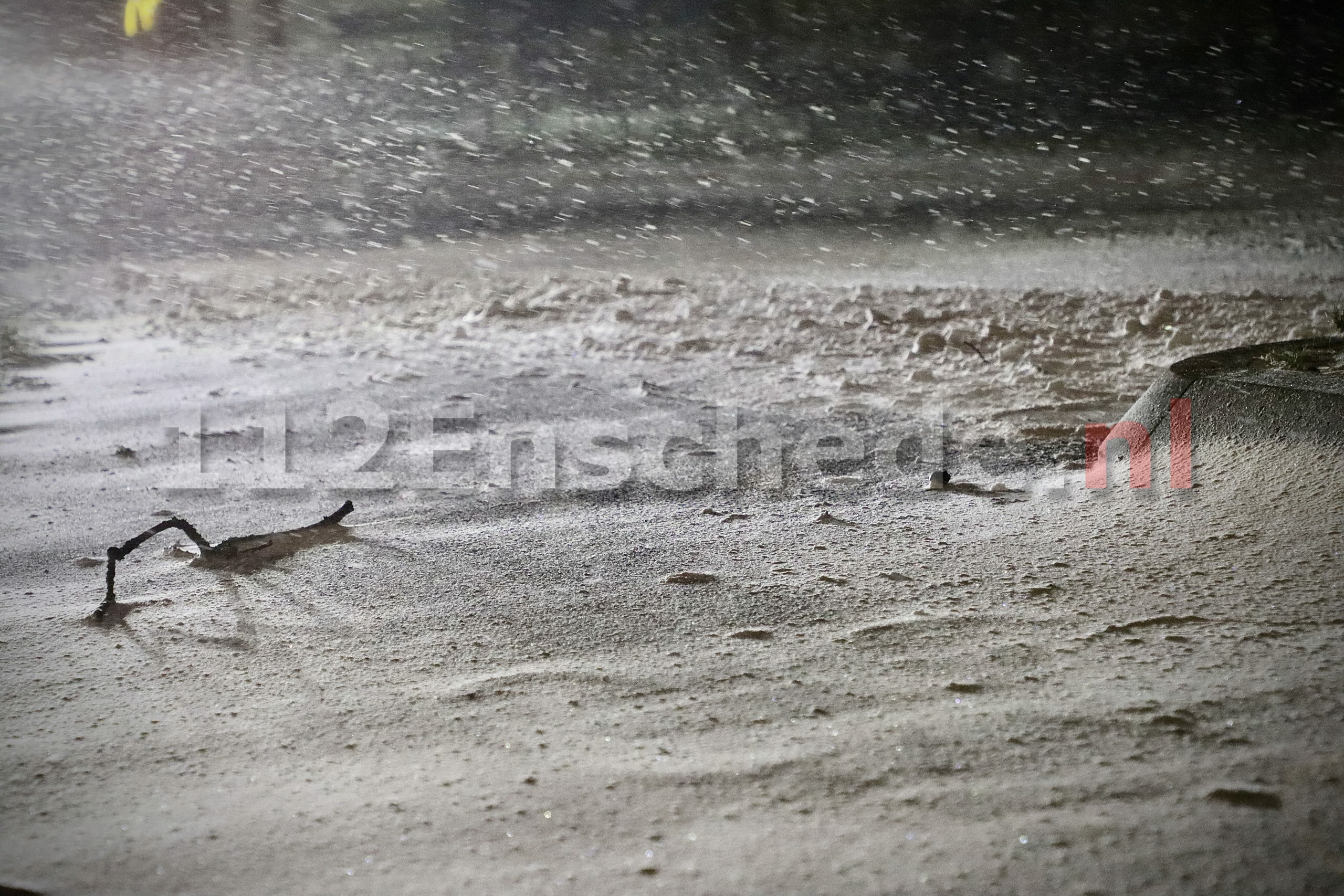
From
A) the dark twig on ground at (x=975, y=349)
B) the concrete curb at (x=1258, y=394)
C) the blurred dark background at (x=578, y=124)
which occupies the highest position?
the blurred dark background at (x=578, y=124)

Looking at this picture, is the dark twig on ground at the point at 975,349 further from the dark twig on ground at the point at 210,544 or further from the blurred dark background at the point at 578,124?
the dark twig on ground at the point at 210,544

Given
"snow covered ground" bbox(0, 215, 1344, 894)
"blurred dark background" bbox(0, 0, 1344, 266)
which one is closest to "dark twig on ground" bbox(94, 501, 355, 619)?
"snow covered ground" bbox(0, 215, 1344, 894)

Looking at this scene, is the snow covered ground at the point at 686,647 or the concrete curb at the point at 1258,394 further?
the concrete curb at the point at 1258,394

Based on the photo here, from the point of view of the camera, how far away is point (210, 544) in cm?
137

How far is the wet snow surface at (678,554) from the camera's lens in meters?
0.70

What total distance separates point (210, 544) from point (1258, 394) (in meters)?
1.40

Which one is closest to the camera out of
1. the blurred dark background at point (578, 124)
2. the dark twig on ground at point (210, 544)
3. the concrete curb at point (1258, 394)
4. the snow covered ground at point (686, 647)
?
the snow covered ground at point (686, 647)

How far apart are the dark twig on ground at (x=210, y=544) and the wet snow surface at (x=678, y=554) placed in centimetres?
3

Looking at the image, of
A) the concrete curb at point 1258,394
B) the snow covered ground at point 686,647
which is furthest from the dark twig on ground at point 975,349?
the concrete curb at point 1258,394

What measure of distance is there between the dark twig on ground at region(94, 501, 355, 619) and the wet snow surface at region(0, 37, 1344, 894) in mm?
33

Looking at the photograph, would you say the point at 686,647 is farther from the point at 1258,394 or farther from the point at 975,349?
the point at 975,349

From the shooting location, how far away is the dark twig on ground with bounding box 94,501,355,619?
1.18 metres

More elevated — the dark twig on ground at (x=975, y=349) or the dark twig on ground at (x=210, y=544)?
the dark twig on ground at (x=975, y=349)

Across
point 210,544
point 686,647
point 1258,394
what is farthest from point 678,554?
point 1258,394
